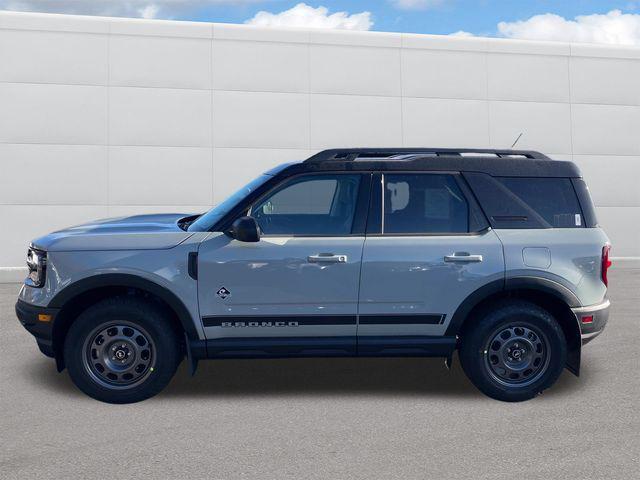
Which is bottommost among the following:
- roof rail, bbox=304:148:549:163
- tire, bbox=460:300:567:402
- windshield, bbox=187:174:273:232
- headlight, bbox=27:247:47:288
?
tire, bbox=460:300:567:402

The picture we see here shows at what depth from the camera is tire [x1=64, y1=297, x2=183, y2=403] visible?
6.11 m

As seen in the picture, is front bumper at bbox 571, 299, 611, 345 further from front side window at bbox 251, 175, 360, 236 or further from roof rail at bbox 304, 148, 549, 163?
front side window at bbox 251, 175, 360, 236

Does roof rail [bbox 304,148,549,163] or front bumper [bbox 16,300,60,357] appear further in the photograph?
roof rail [bbox 304,148,549,163]

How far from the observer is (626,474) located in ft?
14.9

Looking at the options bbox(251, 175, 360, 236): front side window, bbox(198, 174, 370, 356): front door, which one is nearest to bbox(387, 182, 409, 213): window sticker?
bbox(251, 175, 360, 236): front side window

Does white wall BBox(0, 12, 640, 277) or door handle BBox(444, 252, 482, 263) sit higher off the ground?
white wall BBox(0, 12, 640, 277)

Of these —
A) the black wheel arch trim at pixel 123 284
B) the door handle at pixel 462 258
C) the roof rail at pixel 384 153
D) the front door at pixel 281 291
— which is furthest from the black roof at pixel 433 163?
the black wheel arch trim at pixel 123 284

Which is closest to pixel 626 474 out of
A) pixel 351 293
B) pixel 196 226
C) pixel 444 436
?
pixel 444 436

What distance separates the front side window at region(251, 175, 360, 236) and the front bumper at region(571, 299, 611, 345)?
1871 millimetres

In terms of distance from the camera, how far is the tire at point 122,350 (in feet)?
20.0

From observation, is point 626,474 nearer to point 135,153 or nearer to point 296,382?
point 296,382

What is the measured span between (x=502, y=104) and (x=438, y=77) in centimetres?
176

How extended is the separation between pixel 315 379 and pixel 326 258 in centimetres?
138

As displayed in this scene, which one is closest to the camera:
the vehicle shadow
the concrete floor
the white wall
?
the concrete floor
